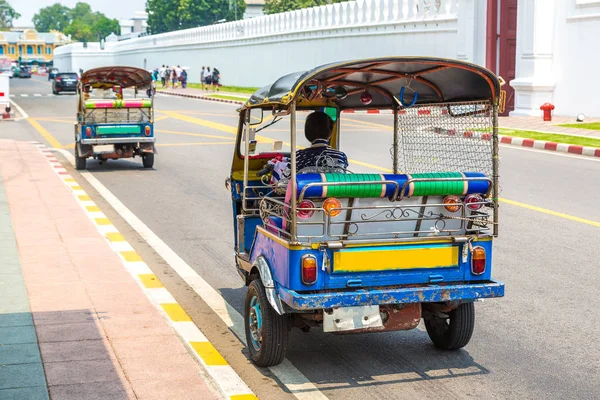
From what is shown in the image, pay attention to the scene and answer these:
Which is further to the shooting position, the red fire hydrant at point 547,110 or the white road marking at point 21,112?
the white road marking at point 21,112

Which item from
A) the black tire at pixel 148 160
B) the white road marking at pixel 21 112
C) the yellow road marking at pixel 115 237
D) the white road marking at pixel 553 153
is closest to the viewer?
the yellow road marking at pixel 115 237

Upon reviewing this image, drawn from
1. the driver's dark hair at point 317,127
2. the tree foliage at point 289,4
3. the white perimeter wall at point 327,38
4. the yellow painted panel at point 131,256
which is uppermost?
the tree foliage at point 289,4

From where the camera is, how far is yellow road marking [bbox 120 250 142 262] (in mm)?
9301

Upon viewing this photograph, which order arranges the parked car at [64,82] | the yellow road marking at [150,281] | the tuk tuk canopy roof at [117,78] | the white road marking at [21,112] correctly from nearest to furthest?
the yellow road marking at [150,281]
the tuk tuk canopy roof at [117,78]
the white road marking at [21,112]
the parked car at [64,82]

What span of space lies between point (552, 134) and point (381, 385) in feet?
61.1

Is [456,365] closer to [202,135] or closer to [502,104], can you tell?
[502,104]

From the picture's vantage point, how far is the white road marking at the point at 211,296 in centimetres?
564

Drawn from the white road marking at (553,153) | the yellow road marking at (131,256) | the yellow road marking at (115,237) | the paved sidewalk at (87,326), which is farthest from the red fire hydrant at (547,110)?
the yellow road marking at (131,256)

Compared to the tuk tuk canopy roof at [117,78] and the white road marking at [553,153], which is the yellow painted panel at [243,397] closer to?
the tuk tuk canopy roof at [117,78]

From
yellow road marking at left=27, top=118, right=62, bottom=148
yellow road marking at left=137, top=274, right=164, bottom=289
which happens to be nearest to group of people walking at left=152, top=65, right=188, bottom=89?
yellow road marking at left=27, top=118, right=62, bottom=148

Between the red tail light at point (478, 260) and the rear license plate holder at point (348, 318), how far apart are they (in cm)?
74

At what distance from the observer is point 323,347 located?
6.48m

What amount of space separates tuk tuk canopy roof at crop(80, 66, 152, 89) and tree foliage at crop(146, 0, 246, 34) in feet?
336

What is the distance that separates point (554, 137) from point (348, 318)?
1786cm
